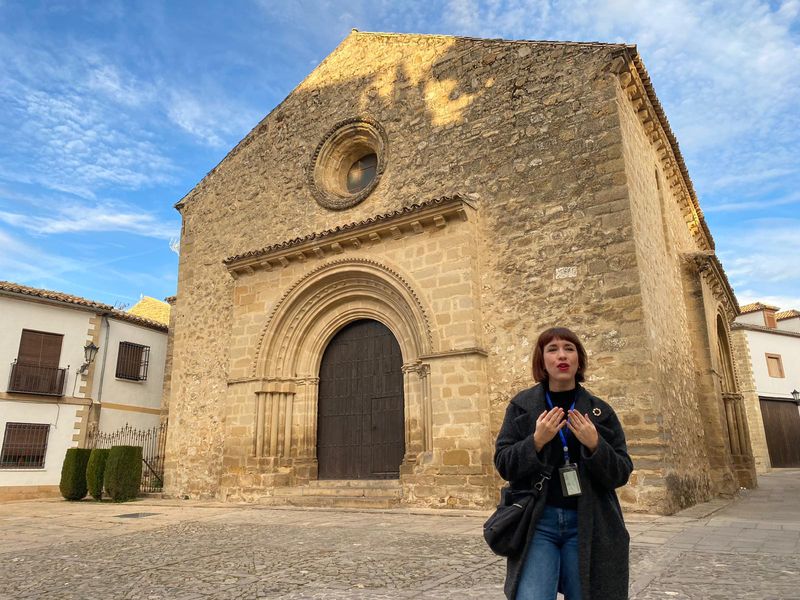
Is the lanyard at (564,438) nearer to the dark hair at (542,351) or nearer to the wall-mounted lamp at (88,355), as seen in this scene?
the dark hair at (542,351)

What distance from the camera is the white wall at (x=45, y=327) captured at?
47.7 feet

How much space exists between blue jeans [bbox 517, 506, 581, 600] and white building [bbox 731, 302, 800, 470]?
78.2 feet

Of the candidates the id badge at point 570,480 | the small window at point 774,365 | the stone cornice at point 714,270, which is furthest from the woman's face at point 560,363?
the small window at point 774,365

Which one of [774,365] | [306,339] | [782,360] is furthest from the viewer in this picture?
[782,360]

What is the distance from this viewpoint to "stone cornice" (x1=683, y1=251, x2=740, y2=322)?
11.5 m

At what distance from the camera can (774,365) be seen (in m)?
24.0

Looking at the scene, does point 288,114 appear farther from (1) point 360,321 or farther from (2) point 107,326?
(2) point 107,326

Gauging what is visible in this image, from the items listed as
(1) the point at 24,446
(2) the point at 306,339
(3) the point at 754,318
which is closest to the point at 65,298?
(1) the point at 24,446

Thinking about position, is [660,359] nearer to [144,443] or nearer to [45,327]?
[144,443]

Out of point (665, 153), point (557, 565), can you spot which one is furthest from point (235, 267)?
point (557, 565)

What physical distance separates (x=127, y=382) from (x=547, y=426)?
58.5 feet

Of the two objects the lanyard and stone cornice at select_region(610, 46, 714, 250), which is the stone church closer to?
stone cornice at select_region(610, 46, 714, 250)

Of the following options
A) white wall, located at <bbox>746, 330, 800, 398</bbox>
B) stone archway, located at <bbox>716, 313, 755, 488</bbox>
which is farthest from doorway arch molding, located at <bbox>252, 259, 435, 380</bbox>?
white wall, located at <bbox>746, 330, 800, 398</bbox>

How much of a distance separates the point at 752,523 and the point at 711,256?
6172 mm
